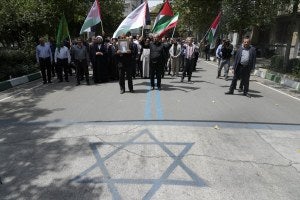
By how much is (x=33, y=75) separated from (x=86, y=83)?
9.94 feet

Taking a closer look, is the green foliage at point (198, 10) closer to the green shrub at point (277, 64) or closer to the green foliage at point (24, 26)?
the green shrub at point (277, 64)

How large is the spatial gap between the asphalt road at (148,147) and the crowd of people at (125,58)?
113 centimetres

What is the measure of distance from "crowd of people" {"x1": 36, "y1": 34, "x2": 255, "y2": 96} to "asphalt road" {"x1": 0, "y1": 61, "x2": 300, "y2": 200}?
1.13m

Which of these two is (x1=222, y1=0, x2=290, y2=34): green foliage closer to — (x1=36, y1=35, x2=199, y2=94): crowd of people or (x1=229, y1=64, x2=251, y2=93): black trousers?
(x1=36, y1=35, x2=199, y2=94): crowd of people

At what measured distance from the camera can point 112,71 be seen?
46.3ft

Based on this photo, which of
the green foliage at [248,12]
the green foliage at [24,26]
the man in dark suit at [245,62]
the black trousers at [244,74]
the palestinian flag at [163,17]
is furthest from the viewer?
the green foliage at [248,12]

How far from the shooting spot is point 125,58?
10.8m

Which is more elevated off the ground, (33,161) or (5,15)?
(5,15)

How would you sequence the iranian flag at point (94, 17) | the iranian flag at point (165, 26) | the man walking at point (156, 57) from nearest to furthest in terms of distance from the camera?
the man walking at point (156, 57)
the iranian flag at point (165, 26)
the iranian flag at point (94, 17)

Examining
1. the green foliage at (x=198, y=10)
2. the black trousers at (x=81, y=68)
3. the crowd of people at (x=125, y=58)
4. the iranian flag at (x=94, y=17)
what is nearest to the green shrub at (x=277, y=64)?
the crowd of people at (x=125, y=58)

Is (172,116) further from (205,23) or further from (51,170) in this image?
(205,23)

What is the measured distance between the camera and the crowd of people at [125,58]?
10.8m

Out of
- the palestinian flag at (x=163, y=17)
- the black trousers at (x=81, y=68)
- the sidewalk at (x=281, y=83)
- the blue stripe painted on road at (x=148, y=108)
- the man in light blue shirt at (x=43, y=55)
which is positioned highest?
the palestinian flag at (x=163, y=17)

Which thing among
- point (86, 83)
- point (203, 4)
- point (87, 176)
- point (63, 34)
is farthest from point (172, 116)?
point (203, 4)
